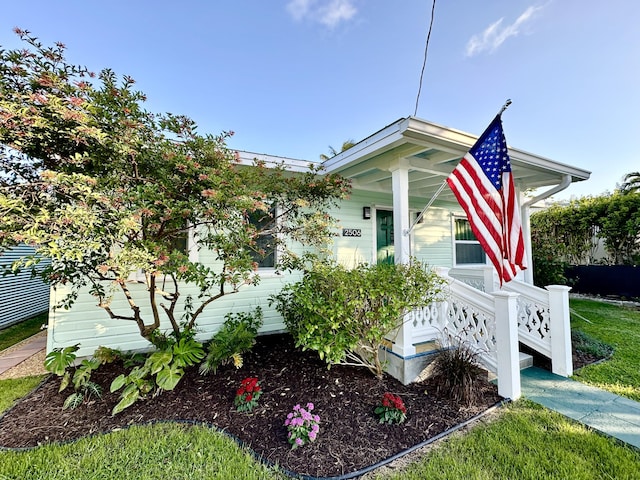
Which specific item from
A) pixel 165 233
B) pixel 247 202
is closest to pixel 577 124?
pixel 247 202

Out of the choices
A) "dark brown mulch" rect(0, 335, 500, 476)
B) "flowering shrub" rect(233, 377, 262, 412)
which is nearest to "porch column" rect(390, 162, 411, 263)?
"dark brown mulch" rect(0, 335, 500, 476)

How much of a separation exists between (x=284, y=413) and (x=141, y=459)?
4.04 feet

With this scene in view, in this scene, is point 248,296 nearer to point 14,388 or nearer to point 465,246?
point 14,388

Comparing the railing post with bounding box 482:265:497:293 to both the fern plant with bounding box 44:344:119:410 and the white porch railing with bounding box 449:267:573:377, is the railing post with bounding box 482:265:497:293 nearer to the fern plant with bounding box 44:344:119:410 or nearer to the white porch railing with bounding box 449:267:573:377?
the white porch railing with bounding box 449:267:573:377

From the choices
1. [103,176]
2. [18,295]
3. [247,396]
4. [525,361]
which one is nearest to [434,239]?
[525,361]

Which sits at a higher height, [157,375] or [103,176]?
[103,176]

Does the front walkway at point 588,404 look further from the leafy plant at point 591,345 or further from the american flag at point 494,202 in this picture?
the american flag at point 494,202

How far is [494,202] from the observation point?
3043 mm

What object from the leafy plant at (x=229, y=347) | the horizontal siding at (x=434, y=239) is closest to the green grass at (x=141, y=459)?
the leafy plant at (x=229, y=347)

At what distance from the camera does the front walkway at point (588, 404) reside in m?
2.54

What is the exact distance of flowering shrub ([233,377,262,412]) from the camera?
2885 mm

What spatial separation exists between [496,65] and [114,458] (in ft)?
30.3

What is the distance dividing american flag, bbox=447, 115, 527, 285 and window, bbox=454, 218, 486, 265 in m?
4.91

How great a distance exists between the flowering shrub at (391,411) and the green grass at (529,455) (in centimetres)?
42
